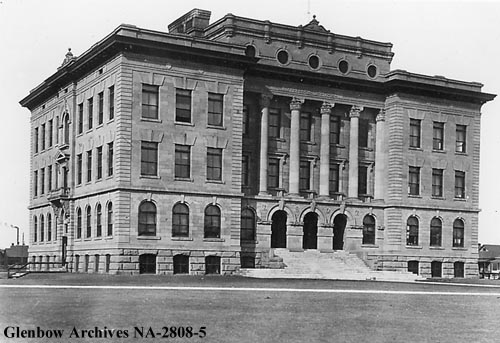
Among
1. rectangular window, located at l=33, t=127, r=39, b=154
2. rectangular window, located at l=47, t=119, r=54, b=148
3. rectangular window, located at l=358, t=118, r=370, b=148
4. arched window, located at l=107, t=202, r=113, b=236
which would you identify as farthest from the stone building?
rectangular window, located at l=33, t=127, r=39, b=154

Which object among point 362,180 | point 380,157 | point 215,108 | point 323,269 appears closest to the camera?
point 323,269

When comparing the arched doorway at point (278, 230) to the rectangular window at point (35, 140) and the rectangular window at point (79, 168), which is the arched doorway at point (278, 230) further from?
the rectangular window at point (35, 140)

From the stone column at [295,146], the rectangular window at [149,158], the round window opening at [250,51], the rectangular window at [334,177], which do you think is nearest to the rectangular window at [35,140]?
the rectangular window at [149,158]

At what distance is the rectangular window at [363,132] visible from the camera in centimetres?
5578

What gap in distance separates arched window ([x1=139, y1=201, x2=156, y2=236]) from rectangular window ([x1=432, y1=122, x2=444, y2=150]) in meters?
22.2

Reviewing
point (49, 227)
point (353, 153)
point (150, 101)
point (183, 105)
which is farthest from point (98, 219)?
point (353, 153)

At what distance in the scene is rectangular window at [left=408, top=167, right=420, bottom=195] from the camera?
55.2m

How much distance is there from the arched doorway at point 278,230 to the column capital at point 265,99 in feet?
24.3

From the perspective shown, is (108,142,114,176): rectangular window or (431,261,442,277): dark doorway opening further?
(431,261,442,277): dark doorway opening

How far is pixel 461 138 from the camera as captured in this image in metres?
57.3

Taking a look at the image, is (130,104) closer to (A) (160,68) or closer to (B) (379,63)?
(A) (160,68)

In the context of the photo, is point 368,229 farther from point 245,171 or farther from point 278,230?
point 245,171

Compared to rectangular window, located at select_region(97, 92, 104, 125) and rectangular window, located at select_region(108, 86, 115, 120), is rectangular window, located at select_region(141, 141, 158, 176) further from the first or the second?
rectangular window, located at select_region(97, 92, 104, 125)

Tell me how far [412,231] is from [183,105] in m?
19.3
